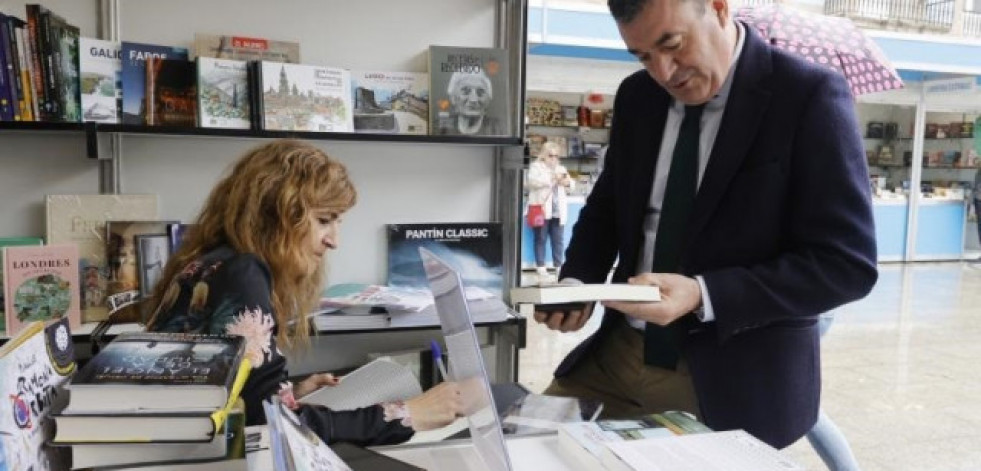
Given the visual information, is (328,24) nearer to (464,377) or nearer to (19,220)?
(19,220)

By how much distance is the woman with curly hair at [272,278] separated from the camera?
1.29 m

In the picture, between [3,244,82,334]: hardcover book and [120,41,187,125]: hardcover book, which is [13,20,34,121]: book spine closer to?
[120,41,187,125]: hardcover book

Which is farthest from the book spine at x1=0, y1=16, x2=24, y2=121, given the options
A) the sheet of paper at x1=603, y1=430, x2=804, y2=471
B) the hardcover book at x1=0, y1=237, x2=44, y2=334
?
the sheet of paper at x1=603, y1=430, x2=804, y2=471

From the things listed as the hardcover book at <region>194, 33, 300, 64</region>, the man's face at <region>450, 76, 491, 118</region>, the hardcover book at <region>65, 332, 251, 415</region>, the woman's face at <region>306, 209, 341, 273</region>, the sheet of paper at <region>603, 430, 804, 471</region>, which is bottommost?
the sheet of paper at <region>603, 430, 804, 471</region>

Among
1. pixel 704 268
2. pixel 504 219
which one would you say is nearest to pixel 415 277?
pixel 504 219

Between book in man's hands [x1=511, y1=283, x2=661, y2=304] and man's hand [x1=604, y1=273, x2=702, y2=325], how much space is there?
3cm

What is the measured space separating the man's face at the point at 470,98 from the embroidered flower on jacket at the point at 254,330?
1160mm

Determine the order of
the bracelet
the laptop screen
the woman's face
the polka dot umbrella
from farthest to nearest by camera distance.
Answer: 1. the polka dot umbrella
2. the woman's face
3. the bracelet
4. the laptop screen

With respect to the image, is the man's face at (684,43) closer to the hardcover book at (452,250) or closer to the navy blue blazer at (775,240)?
the navy blue blazer at (775,240)

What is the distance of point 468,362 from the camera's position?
835mm

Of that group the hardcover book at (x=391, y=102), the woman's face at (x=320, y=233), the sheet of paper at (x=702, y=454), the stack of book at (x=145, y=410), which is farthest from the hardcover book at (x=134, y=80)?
the sheet of paper at (x=702, y=454)

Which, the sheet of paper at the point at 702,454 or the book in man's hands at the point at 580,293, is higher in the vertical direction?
the book in man's hands at the point at 580,293

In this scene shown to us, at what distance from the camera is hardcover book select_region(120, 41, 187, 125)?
6.90ft

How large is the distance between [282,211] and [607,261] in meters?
0.79
